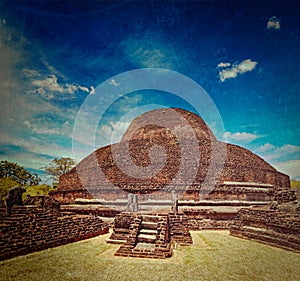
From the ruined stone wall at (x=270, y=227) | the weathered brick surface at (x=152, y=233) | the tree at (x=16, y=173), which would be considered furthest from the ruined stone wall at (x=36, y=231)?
the tree at (x=16, y=173)

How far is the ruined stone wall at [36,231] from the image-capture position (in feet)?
16.9

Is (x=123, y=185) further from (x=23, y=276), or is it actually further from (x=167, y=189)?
(x=23, y=276)

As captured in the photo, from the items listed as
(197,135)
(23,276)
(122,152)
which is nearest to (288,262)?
(23,276)

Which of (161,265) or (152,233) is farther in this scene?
(152,233)

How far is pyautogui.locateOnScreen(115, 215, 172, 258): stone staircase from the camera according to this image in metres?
5.18

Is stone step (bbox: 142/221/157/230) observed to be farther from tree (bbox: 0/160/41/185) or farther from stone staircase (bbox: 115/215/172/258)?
tree (bbox: 0/160/41/185)

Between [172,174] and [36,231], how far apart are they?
805 centimetres

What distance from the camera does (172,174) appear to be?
41.7 feet

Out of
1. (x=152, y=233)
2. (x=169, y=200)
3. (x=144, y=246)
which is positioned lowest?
(x=144, y=246)

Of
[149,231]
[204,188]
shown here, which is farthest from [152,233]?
[204,188]

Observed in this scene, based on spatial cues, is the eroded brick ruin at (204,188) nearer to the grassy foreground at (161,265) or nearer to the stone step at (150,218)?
the stone step at (150,218)

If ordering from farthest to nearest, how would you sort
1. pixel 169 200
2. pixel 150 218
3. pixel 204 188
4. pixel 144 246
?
pixel 204 188, pixel 169 200, pixel 150 218, pixel 144 246

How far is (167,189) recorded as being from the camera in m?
11.8

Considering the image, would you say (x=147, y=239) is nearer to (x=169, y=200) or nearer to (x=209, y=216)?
(x=209, y=216)
